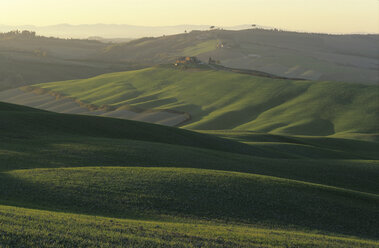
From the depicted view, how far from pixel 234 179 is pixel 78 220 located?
1716 centimetres

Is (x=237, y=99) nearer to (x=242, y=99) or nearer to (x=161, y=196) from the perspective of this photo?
(x=242, y=99)

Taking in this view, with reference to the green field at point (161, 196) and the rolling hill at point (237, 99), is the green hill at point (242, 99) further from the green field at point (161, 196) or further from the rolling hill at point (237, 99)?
the green field at point (161, 196)

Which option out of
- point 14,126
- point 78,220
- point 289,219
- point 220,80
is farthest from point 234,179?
point 220,80

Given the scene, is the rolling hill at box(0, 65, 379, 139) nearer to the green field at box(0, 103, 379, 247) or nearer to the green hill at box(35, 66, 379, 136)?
the green hill at box(35, 66, 379, 136)

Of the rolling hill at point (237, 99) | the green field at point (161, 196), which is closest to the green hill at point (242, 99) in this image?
the rolling hill at point (237, 99)

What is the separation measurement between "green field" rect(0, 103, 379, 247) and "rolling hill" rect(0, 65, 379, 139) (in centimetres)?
6032

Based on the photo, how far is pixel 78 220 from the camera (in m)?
23.9

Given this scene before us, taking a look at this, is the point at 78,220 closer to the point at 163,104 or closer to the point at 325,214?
the point at 325,214

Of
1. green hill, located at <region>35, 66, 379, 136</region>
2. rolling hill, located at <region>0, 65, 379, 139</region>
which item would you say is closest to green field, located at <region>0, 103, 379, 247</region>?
green hill, located at <region>35, 66, 379, 136</region>

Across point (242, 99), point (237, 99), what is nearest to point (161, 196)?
point (242, 99)

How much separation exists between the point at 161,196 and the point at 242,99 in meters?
114

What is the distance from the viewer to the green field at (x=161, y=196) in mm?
22641

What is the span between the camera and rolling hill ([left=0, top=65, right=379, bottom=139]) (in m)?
118

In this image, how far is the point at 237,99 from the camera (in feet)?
475
